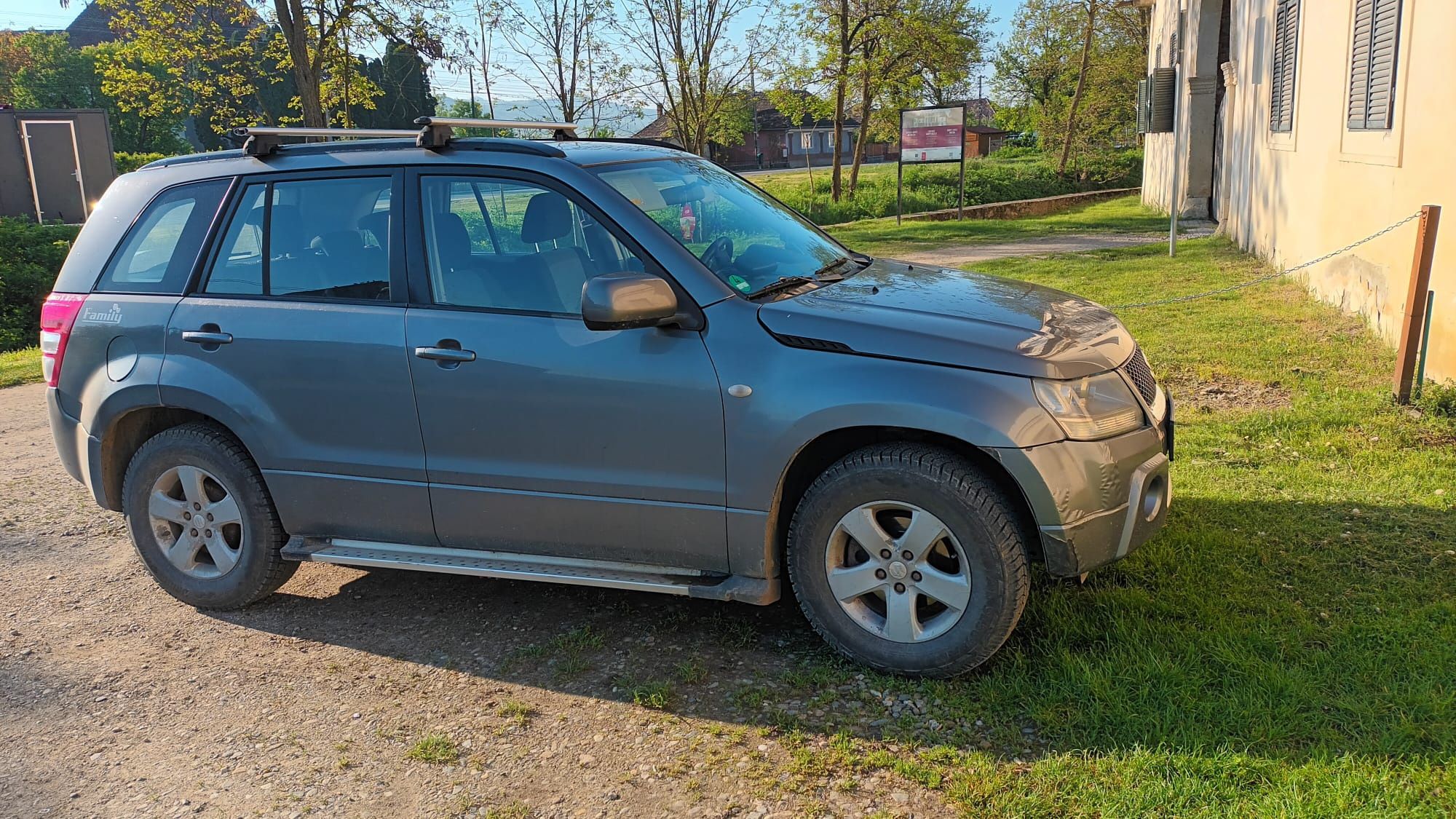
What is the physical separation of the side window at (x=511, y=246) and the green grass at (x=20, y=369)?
346 inches

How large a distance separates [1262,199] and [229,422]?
13.0m

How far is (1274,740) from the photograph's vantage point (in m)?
3.21

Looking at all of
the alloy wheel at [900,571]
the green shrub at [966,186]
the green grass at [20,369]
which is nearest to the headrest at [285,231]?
the alloy wheel at [900,571]

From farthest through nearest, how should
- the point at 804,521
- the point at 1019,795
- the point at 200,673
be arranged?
the point at 200,673 < the point at 804,521 < the point at 1019,795

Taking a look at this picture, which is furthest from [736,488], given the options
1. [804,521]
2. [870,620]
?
[870,620]

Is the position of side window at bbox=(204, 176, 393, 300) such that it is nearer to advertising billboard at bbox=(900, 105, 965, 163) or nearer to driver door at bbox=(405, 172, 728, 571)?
driver door at bbox=(405, 172, 728, 571)

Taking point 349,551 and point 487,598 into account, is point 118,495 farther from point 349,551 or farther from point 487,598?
point 487,598

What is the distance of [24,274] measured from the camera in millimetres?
18516

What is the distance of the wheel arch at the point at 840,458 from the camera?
144 inches

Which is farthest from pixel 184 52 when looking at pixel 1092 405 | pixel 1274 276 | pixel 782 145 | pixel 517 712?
pixel 782 145

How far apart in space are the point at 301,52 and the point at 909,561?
1377 cm

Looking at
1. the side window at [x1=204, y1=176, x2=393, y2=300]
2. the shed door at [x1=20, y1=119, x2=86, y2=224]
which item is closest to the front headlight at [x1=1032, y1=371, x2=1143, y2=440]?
the side window at [x1=204, y1=176, x2=393, y2=300]

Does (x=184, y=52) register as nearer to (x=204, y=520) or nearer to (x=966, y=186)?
(x=204, y=520)

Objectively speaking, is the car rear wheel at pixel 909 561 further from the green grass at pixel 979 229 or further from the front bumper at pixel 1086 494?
the green grass at pixel 979 229
